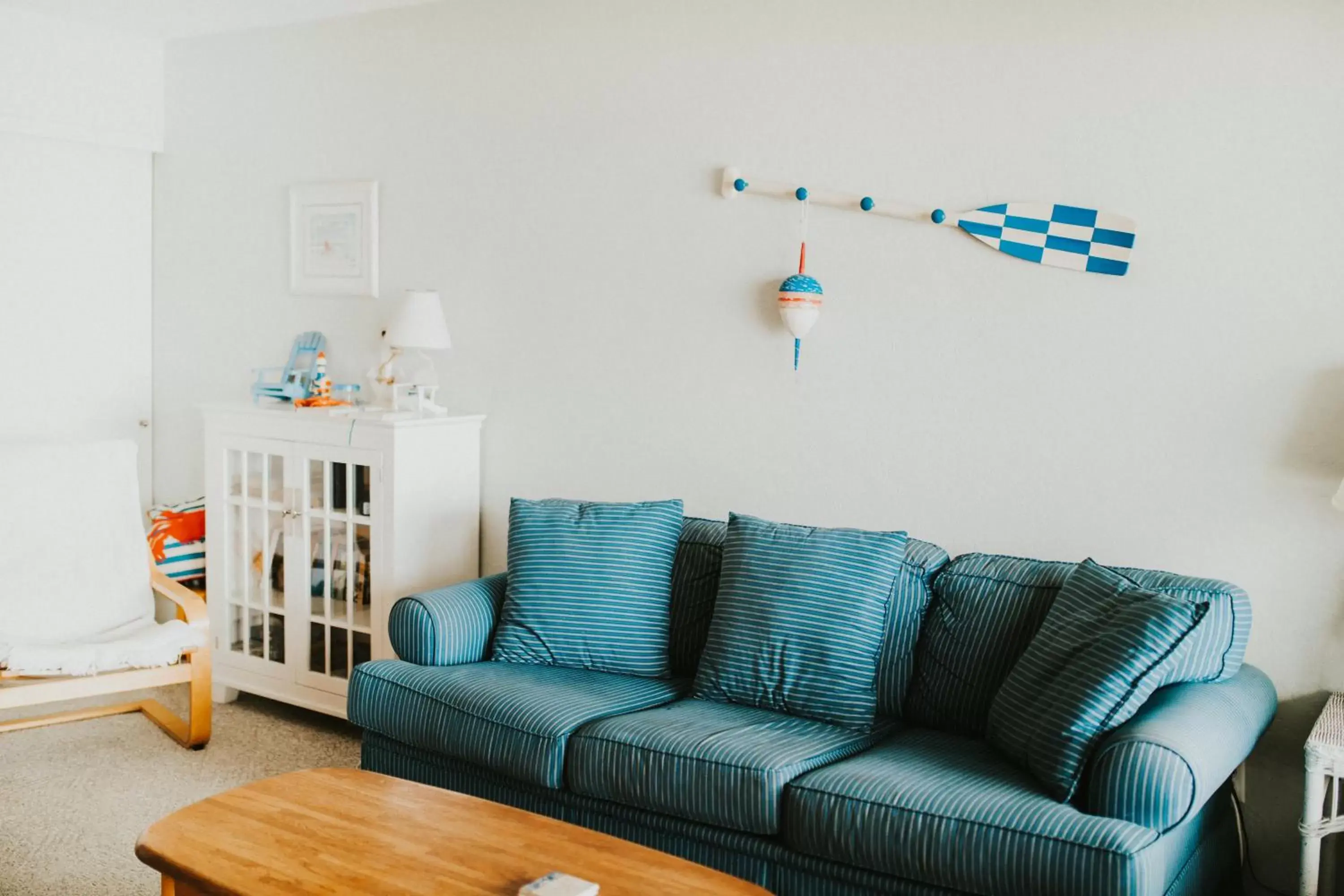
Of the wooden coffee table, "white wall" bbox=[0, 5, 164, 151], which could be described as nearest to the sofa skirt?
the wooden coffee table

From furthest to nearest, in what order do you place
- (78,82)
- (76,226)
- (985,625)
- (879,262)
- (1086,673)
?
(76,226)
(78,82)
(879,262)
(985,625)
(1086,673)

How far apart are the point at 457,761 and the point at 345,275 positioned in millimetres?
2057

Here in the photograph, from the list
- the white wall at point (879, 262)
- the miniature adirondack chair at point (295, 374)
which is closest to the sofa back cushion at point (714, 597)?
the white wall at point (879, 262)

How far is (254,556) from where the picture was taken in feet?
13.1

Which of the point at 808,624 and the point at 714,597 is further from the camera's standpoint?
the point at 714,597

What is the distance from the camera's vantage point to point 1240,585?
275 cm

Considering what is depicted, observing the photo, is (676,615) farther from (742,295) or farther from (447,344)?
(447,344)

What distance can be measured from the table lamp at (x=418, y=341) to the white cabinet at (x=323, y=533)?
0.12m

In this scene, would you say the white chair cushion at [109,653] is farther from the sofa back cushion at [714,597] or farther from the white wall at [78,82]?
the white wall at [78,82]

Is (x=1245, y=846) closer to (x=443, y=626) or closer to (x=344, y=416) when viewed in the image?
(x=443, y=626)

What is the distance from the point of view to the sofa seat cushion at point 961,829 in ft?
6.63

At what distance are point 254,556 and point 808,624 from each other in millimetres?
2177

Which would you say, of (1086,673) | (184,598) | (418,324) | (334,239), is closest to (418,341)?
(418,324)

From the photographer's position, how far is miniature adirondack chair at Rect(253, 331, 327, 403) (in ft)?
13.4
